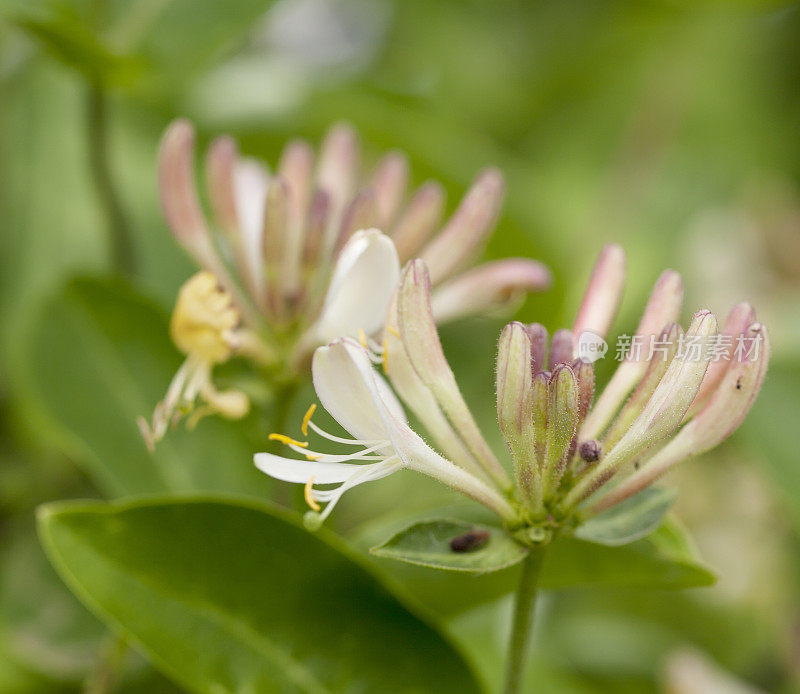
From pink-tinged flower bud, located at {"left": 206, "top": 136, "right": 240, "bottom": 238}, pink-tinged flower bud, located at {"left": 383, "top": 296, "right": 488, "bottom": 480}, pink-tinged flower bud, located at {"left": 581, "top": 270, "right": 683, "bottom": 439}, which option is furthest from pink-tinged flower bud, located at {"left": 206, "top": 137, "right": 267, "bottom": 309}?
pink-tinged flower bud, located at {"left": 581, "top": 270, "right": 683, "bottom": 439}

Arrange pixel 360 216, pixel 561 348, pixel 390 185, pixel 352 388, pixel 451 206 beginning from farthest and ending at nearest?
1. pixel 451 206
2. pixel 390 185
3. pixel 360 216
4. pixel 561 348
5. pixel 352 388

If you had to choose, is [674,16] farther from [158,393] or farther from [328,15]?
[158,393]

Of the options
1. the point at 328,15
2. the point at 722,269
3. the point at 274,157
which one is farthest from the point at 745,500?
the point at 328,15

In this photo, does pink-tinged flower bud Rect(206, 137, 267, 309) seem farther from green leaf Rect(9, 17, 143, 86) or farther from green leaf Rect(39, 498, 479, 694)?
green leaf Rect(39, 498, 479, 694)

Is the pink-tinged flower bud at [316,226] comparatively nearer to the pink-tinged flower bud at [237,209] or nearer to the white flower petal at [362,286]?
the pink-tinged flower bud at [237,209]

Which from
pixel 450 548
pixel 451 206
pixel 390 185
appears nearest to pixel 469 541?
pixel 450 548

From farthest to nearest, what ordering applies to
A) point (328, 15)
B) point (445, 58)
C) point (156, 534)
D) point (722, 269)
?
point (445, 58) < point (328, 15) < point (722, 269) < point (156, 534)

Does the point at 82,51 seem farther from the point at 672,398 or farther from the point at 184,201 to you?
the point at 672,398
